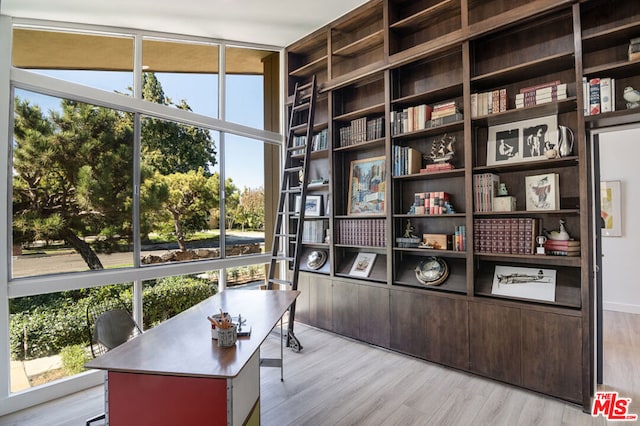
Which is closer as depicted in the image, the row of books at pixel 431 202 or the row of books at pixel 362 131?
the row of books at pixel 431 202

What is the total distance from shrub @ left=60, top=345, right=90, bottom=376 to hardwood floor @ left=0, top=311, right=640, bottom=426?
252 millimetres

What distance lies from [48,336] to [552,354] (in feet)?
13.5

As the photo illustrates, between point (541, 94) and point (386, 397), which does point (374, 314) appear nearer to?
point (386, 397)

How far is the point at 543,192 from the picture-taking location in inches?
109

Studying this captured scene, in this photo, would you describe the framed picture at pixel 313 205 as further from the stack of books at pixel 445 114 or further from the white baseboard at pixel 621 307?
the white baseboard at pixel 621 307

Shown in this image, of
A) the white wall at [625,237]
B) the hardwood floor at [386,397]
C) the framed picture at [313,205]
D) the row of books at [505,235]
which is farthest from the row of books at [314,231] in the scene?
the white wall at [625,237]

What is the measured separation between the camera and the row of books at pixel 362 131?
3756 millimetres

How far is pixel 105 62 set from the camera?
3.20 m

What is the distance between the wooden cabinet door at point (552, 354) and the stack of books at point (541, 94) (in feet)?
5.59

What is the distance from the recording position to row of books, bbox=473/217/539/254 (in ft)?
9.03

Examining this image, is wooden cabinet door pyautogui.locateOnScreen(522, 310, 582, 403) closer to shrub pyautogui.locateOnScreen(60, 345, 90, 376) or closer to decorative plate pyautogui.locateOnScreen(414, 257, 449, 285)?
decorative plate pyautogui.locateOnScreen(414, 257, 449, 285)

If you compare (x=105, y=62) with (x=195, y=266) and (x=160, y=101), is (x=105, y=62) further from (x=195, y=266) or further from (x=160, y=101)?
(x=195, y=266)

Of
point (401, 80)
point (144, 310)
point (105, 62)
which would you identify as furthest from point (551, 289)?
point (105, 62)

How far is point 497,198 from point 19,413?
418cm
